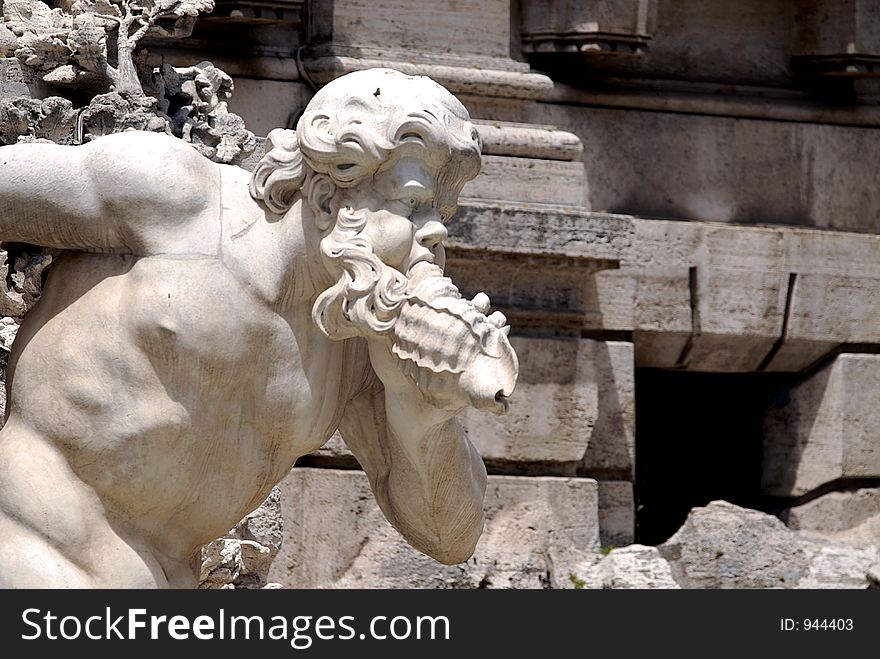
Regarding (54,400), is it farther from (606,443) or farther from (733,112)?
(733,112)

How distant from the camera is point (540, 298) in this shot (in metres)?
7.04

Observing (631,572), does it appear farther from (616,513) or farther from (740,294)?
(740,294)

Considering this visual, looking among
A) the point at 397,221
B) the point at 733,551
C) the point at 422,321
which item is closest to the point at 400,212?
the point at 397,221

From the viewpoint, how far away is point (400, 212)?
12.8 feet

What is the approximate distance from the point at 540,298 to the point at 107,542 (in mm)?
3279

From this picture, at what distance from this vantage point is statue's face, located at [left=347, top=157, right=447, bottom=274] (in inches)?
152

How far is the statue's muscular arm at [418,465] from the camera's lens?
13.1ft

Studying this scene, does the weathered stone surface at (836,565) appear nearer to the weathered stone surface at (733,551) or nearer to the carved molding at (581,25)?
the weathered stone surface at (733,551)

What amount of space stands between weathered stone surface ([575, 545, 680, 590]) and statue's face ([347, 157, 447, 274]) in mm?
3010

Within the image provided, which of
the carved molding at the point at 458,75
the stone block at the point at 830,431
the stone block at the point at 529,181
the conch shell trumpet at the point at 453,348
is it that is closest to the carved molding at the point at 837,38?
the stone block at the point at 830,431

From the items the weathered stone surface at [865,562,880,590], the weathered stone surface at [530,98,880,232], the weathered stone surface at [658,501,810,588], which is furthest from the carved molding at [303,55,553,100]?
the weathered stone surface at [865,562,880,590]

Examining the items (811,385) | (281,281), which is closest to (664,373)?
(811,385)

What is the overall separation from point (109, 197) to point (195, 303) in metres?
0.23

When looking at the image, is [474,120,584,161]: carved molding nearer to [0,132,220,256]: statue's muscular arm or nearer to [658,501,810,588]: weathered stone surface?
[658,501,810,588]: weathered stone surface
